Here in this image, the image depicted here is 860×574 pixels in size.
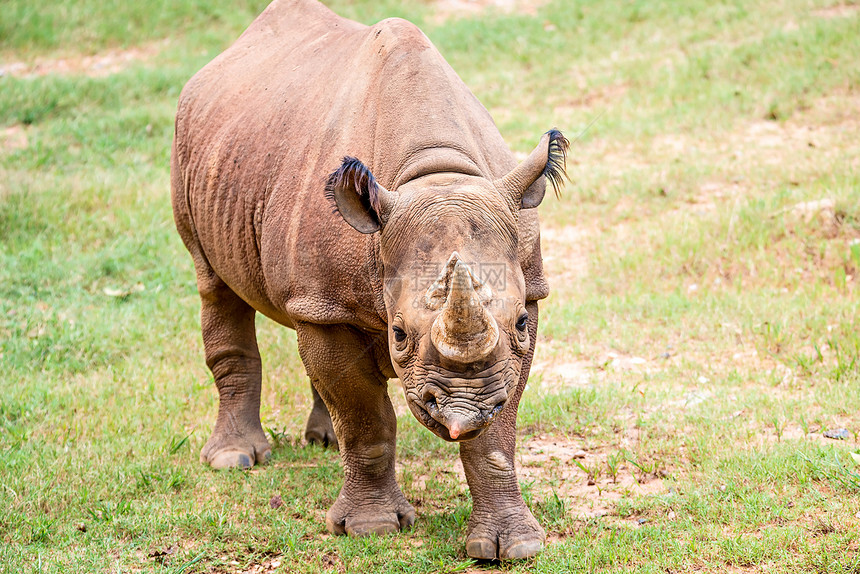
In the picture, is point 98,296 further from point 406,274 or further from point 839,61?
point 839,61

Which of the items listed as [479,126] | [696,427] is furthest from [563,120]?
[479,126]

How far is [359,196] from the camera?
4215 millimetres

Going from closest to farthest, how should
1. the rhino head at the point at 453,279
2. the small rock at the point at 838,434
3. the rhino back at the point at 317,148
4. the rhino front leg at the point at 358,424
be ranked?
the rhino head at the point at 453,279 < the rhino back at the point at 317,148 < the rhino front leg at the point at 358,424 < the small rock at the point at 838,434

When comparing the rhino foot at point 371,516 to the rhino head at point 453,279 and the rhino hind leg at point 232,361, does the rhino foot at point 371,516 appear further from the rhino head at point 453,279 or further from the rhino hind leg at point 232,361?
the rhino hind leg at point 232,361

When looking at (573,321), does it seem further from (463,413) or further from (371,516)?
(463,413)

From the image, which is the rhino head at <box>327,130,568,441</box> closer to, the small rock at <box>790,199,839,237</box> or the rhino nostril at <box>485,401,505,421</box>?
the rhino nostril at <box>485,401,505,421</box>

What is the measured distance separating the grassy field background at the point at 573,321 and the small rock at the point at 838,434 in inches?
0.7

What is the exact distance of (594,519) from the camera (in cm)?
513

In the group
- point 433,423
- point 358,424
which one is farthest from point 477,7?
point 433,423

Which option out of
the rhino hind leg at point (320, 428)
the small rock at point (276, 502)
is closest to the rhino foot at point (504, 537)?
the small rock at point (276, 502)

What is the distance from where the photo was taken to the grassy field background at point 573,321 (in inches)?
200

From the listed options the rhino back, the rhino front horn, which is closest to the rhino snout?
the rhino front horn

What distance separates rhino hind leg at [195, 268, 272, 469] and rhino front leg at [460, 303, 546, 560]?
2.11 metres

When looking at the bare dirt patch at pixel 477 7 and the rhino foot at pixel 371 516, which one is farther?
the bare dirt patch at pixel 477 7
